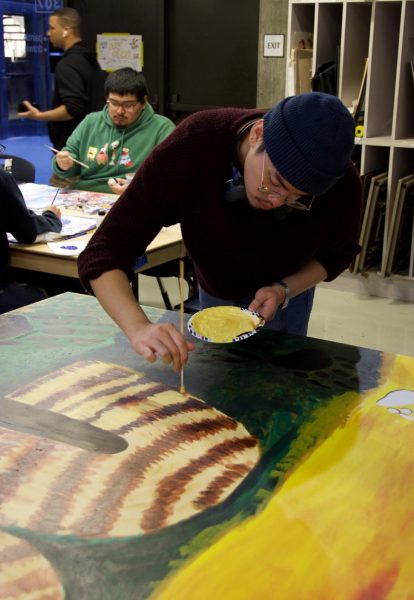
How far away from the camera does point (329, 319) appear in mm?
3982

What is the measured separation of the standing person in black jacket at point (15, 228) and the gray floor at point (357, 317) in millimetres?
1360

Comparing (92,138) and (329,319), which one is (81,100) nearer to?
(92,138)

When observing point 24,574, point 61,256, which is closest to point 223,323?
point 24,574

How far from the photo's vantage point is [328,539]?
1.08 meters

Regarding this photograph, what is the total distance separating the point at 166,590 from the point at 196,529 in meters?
0.14

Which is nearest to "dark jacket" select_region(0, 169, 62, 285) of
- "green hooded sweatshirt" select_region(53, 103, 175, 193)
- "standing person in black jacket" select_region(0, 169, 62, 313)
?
"standing person in black jacket" select_region(0, 169, 62, 313)

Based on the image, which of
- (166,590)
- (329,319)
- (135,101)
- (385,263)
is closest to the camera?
(166,590)

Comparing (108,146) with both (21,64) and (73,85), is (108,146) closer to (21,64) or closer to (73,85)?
(73,85)

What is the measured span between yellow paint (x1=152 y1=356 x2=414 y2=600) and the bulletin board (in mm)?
4680

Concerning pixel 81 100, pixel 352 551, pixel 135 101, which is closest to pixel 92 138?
pixel 135 101

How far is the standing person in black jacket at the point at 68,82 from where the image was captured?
4.67m

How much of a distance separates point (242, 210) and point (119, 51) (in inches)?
167

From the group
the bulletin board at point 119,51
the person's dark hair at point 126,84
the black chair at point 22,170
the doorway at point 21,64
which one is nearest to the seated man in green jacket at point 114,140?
the person's dark hair at point 126,84

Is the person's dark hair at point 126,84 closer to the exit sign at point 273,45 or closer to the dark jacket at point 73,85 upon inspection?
the dark jacket at point 73,85
